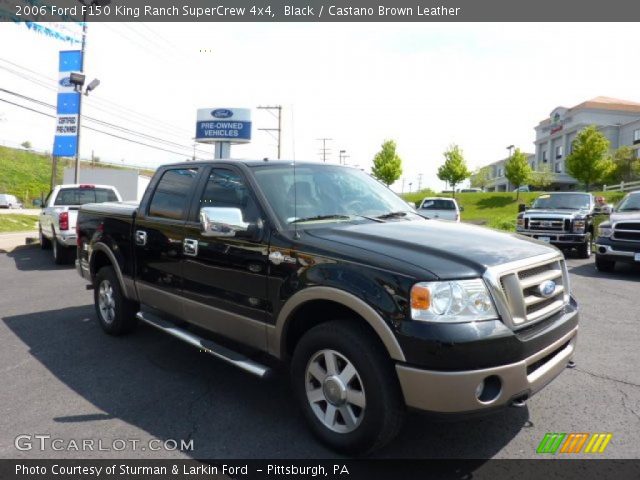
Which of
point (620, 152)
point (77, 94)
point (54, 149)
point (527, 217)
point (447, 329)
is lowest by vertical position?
point (447, 329)

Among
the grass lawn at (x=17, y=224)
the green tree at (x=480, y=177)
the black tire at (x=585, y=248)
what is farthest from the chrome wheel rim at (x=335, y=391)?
the green tree at (x=480, y=177)

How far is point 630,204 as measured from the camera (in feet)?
35.1

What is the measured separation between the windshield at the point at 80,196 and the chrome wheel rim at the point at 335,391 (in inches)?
414

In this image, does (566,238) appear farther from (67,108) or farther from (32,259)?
(67,108)

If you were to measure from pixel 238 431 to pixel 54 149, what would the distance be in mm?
18941

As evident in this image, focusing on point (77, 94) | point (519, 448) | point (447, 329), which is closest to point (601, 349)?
point (519, 448)

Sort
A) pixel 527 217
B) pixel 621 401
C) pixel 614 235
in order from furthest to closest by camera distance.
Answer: pixel 527 217 → pixel 614 235 → pixel 621 401

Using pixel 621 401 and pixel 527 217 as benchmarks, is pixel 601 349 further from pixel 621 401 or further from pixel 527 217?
pixel 527 217

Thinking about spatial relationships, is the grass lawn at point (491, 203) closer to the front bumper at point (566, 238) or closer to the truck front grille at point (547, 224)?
the truck front grille at point (547, 224)

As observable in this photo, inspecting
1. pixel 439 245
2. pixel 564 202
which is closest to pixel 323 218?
pixel 439 245

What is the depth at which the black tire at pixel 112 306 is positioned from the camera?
528cm

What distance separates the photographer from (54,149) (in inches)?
744

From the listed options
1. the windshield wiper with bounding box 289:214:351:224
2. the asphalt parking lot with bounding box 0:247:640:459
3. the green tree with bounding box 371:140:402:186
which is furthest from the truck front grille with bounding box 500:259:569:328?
the green tree with bounding box 371:140:402:186

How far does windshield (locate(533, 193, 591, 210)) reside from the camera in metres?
13.5
